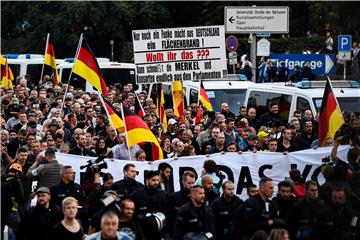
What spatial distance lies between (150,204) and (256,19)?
20863mm

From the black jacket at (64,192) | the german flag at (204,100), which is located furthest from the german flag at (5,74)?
the black jacket at (64,192)

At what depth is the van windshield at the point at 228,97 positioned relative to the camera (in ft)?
78.0

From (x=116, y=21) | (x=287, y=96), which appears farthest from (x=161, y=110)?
(x=116, y=21)

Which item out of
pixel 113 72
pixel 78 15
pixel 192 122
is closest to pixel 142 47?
pixel 192 122

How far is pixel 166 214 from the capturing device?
1263cm

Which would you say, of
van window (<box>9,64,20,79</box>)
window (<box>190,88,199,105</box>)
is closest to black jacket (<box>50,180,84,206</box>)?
window (<box>190,88,199,105</box>)

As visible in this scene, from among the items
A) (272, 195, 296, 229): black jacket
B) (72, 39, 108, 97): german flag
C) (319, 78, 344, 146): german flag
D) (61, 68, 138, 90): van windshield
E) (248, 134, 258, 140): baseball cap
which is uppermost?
(72, 39, 108, 97): german flag

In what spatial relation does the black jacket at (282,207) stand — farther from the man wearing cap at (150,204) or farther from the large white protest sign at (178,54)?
the large white protest sign at (178,54)

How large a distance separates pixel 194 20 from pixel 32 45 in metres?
8.75

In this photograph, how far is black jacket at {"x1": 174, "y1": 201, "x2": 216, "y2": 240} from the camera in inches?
467

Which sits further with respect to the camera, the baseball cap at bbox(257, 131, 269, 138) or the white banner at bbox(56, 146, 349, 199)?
the baseball cap at bbox(257, 131, 269, 138)

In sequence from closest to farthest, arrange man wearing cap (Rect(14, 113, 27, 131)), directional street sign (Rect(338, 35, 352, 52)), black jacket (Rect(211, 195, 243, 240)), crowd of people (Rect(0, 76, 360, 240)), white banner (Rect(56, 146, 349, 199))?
crowd of people (Rect(0, 76, 360, 240)) < black jacket (Rect(211, 195, 243, 240)) < white banner (Rect(56, 146, 349, 199)) < man wearing cap (Rect(14, 113, 27, 131)) < directional street sign (Rect(338, 35, 352, 52))

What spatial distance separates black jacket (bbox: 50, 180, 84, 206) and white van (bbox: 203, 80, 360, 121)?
811 centimetres

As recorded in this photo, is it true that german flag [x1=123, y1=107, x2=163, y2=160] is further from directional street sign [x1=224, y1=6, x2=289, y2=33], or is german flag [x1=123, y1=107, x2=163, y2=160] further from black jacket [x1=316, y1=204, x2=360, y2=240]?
directional street sign [x1=224, y1=6, x2=289, y2=33]
